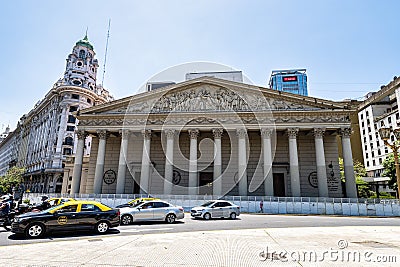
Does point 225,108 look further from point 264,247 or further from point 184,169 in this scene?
point 264,247

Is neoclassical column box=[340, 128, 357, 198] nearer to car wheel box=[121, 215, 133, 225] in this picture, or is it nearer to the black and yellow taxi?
car wheel box=[121, 215, 133, 225]

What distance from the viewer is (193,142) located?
93.7ft

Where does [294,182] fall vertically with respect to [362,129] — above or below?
below

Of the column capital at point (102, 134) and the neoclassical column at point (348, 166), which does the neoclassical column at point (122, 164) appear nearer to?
the column capital at point (102, 134)

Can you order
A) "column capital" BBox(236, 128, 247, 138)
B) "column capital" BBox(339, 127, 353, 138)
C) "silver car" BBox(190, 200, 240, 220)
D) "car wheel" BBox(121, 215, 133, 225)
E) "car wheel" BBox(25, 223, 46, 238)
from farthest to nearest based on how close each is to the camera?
"column capital" BBox(236, 128, 247, 138)
"column capital" BBox(339, 127, 353, 138)
"silver car" BBox(190, 200, 240, 220)
"car wheel" BBox(121, 215, 133, 225)
"car wheel" BBox(25, 223, 46, 238)

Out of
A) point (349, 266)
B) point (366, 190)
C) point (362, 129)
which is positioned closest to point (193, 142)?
point (349, 266)

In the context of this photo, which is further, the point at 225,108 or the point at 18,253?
the point at 225,108

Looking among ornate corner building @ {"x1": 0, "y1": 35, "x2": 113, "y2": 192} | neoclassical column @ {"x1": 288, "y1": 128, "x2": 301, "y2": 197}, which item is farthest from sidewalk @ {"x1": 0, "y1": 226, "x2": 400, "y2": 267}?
ornate corner building @ {"x1": 0, "y1": 35, "x2": 113, "y2": 192}

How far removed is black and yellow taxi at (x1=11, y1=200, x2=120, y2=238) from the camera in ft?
31.9

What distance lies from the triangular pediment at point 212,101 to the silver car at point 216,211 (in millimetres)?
13427

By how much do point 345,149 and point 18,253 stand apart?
2904 cm

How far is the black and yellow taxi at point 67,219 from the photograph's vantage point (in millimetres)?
9719

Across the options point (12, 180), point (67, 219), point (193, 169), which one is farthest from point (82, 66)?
point (67, 219)

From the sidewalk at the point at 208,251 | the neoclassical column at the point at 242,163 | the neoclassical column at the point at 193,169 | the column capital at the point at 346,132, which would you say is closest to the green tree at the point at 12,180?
the neoclassical column at the point at 193,169
